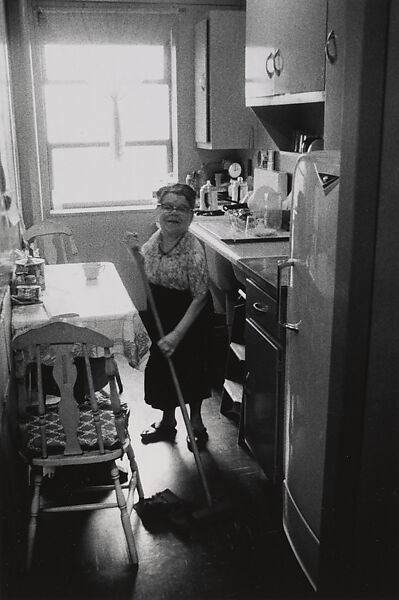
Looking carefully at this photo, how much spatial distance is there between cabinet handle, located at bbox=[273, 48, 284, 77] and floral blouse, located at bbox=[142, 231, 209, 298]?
122cm

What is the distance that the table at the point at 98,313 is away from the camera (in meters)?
2.80

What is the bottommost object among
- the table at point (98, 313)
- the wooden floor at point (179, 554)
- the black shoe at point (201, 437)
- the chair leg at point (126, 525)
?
the wooden floor at point (179, 554)

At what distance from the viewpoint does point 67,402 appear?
2.33m

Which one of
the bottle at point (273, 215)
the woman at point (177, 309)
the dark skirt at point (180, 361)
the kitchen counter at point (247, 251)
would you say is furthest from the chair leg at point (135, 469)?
the bottle at point (273, 215)

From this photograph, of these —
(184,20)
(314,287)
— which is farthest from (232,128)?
(314,287)

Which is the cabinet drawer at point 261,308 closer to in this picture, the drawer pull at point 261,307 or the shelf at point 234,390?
the drawer pull at point 261,307

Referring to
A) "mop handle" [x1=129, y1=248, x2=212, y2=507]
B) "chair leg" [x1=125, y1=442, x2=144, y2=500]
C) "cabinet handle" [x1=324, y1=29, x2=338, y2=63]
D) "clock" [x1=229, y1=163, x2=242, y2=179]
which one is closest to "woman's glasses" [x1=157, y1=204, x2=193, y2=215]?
"mop handle" [x1=129, y1=248, x2=212, y2=507]

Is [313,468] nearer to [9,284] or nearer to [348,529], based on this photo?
[348,529]

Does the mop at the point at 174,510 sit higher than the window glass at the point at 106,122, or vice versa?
the window glass at the point at 106,122

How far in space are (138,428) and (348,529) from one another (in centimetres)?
170

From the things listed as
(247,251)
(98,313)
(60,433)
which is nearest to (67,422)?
(60,433)

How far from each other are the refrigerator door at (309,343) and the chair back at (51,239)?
79.7 inches

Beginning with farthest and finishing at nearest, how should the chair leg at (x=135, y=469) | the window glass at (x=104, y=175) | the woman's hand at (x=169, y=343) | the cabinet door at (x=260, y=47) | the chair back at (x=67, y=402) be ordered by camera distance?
the window glass at (x=104, y=175) < the cabinet door at (x=260, y=47) < the woman's hand at (x=169, y=343) < the chair leg at (x=135, y=469) < the chair back at (x=67, y=402)

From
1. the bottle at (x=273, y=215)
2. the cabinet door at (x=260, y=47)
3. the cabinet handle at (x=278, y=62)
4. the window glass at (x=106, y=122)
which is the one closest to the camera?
the cabinet handle at (x=278, y=62)
